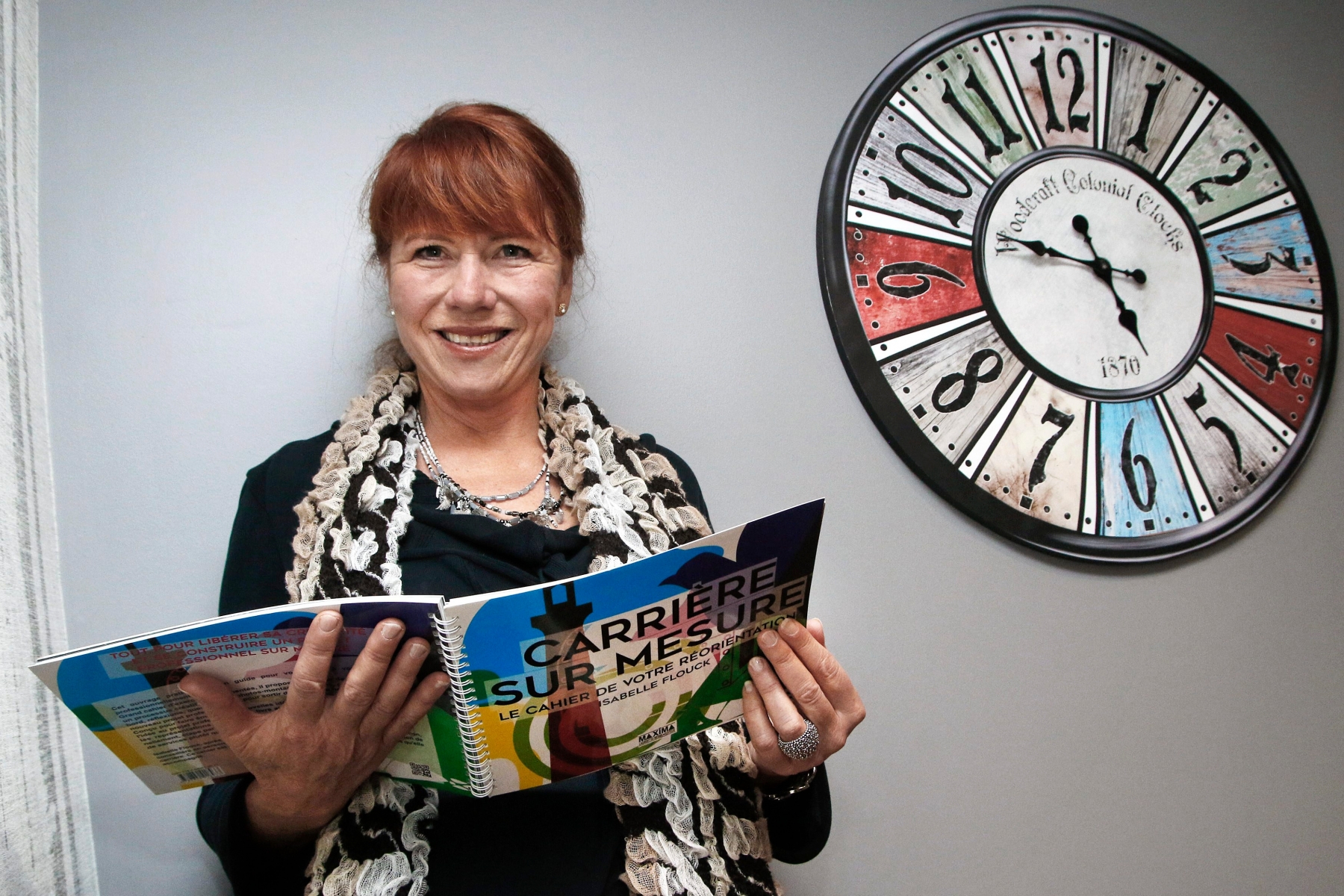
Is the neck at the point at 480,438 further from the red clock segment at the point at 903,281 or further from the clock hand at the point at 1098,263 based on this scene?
the clock hand at the point at 1098,263

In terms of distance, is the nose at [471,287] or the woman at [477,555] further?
the nose at [471,287]

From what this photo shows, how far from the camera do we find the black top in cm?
84

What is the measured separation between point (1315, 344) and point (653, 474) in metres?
1.19

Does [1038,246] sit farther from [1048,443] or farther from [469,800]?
[469,800]

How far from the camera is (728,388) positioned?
1.28 meters

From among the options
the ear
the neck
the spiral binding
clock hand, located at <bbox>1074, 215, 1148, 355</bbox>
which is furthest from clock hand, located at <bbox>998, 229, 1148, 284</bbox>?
the spiral binding

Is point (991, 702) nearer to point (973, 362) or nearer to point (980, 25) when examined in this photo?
point (973, 362)

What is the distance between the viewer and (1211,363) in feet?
4.69

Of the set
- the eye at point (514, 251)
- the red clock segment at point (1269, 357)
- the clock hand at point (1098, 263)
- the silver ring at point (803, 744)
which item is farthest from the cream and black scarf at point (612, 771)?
the red clock segment at point (1269, 357)

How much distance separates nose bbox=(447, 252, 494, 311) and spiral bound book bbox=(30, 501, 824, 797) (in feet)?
1.26

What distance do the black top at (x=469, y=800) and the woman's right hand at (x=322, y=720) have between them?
9 centimetres

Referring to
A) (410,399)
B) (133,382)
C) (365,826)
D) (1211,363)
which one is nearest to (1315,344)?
(1211,363)

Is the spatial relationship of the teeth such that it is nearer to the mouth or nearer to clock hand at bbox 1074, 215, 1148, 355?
the mouth

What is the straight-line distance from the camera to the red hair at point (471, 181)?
36.7 inches
